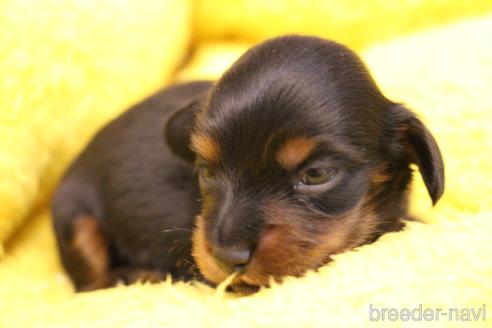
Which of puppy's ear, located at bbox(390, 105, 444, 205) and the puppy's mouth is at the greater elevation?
puppy's ear, located at bbox(390, 105, 444, 205)

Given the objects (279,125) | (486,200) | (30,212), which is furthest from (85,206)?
(486,200)

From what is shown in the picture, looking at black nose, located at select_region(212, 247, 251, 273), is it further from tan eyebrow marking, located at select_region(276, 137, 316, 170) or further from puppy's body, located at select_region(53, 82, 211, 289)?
puppy's body, located at select_region(53, 82, 211, 289)

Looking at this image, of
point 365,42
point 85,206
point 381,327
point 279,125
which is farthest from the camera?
point 365,42

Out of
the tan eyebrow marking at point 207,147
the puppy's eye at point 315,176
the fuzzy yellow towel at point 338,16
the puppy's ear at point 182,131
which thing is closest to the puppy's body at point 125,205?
the puppy's ear at point 182,131

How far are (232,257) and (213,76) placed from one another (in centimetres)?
149

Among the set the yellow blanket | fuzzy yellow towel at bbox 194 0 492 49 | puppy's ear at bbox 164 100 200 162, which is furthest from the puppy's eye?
fuzzy yellow towel at bbox 194 0 492 49

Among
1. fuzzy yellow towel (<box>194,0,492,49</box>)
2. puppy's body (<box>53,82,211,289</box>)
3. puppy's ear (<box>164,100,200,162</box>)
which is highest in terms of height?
fuzzy yellow towel (<box>194,0,492,49</box>)

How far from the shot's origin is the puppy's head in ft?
4.09

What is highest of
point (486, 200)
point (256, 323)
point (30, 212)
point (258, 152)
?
point (258, 152)

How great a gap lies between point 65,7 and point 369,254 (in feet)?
4.43

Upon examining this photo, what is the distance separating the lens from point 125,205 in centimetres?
182

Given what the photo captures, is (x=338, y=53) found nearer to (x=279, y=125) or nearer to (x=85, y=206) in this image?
(x=279, y=125)

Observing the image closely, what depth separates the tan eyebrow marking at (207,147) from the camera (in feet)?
4.41

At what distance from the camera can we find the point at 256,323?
3.84ft
